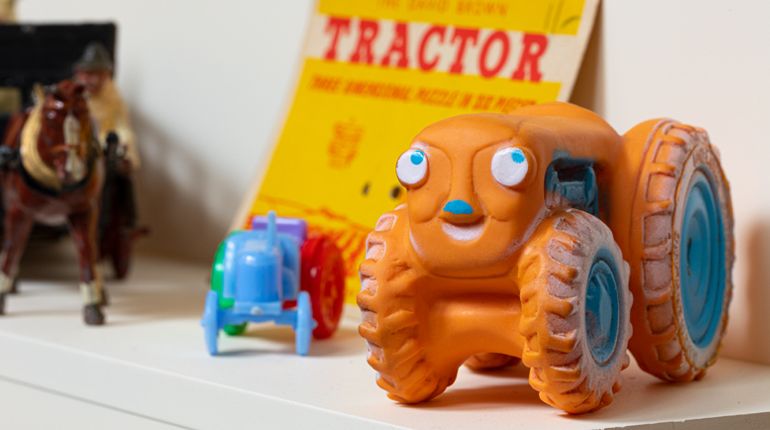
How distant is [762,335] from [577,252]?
23.5 inches

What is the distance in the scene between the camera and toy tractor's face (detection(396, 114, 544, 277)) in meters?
0.93

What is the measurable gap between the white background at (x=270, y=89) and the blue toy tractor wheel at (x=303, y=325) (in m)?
0.66

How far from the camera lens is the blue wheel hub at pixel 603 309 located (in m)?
0.96

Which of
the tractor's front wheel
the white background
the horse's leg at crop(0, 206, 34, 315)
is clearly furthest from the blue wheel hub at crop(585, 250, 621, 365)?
the horse's leg at crop(0, 206, 34, 315)

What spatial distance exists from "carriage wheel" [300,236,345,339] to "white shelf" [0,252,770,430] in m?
0.04

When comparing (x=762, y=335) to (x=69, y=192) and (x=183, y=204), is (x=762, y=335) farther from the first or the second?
(x=183, y=204)

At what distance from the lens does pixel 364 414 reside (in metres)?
0.99

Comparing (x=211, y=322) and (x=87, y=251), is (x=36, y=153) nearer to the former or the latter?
(x=87, y=251)

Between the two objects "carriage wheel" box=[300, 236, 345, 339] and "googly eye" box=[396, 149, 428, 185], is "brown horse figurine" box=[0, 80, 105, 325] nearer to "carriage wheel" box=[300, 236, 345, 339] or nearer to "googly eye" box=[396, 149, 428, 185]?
"carriage wheel" box=[300, 236, 345, 339]

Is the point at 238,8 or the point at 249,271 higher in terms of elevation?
the point at 238,8

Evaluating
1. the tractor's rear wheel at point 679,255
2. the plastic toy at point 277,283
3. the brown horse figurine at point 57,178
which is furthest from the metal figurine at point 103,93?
the tractor's rear wheel at point 679,255

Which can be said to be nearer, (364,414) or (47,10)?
(364,414)

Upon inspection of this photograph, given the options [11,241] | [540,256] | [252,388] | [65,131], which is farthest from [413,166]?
[11,241]

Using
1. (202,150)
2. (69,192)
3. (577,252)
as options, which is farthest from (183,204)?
(577,252)
